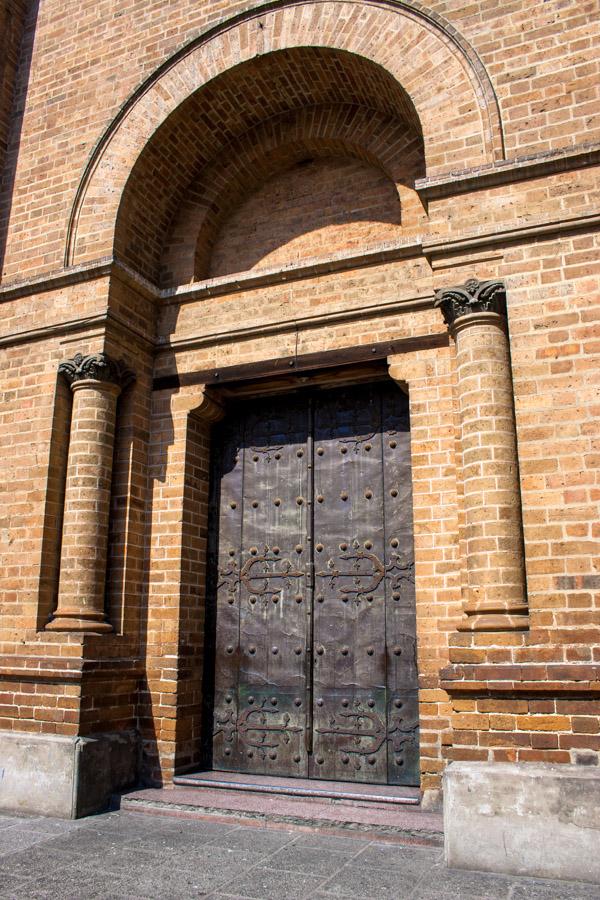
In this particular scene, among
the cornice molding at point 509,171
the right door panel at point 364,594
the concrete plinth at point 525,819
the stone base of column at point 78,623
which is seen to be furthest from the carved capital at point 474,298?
the stone base of column at point 78,623

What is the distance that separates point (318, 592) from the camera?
6.62 metres

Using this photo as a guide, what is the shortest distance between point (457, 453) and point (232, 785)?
336cm

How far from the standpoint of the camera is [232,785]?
6246 mm

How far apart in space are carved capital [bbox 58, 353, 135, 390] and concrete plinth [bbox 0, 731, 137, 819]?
3150 millimetres

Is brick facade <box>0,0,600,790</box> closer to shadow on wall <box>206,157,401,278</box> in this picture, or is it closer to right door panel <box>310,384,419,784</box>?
shadow on wall <box>206,157,401,278</box>

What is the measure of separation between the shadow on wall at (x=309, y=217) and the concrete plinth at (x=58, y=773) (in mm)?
4677

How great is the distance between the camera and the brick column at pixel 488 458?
5.00 m

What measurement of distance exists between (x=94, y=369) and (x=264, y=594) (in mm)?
2619

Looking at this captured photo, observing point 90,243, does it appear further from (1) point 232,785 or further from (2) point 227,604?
(1) point 232,785

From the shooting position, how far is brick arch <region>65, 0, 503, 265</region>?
6043 mm

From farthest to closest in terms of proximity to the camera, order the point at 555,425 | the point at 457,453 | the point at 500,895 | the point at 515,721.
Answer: the point at 457,453 → the point at 555,425 → the point at 515,721 → the point at 500,895

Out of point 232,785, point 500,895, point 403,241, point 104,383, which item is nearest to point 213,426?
point 104,383

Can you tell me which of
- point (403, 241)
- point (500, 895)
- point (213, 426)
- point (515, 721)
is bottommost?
point (500, 895)

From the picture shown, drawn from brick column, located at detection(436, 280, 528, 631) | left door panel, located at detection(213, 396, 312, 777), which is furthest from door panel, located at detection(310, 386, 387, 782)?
brick column, located at detection(436, 280, 528, 631)
